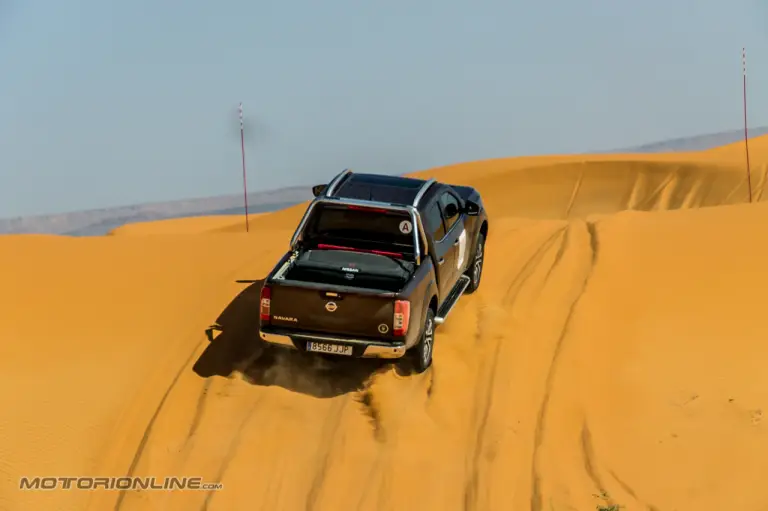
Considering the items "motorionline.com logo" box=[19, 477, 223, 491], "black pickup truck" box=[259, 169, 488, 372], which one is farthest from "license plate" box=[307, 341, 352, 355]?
"motorionline.com logo" box=[19, 477, 223, 491]

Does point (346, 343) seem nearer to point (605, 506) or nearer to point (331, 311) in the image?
point (331, 311)

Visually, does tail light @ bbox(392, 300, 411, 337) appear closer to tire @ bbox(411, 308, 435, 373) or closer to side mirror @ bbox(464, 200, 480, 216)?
tire @ bbox(411, 308, 435, 373)

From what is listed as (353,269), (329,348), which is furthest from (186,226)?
(329,348)

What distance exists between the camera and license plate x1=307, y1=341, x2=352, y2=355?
8.64 m

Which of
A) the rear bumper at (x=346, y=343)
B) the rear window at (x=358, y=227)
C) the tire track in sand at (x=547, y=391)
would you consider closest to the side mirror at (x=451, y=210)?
the rear window at (x=358, y=227)

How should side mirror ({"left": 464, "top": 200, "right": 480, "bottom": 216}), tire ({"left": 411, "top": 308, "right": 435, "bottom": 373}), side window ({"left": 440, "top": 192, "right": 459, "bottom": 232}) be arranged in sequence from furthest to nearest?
side mirror ({"left": 464, "top": 200, "right": 480, "bottom": 216}) → side window ({"left": 440, "top": 192, "right": 459, "bottom": 232}) → tire ({"left": 411, "top": 308, "right": 435, "bottom": 373})

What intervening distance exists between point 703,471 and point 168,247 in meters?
8.76

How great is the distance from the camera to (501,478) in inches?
305

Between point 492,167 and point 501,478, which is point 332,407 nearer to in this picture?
point 501,478

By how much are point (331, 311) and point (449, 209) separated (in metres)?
2.50

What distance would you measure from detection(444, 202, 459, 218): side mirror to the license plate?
2494 mm

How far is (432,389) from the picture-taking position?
29.5 ft

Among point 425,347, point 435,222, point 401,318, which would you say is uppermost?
point 435,222

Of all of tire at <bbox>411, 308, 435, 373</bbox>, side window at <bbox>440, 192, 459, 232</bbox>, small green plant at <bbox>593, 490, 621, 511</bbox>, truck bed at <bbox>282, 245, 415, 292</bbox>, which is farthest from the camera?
side window at <bbox>440, 192, 459, 232</bbox>
